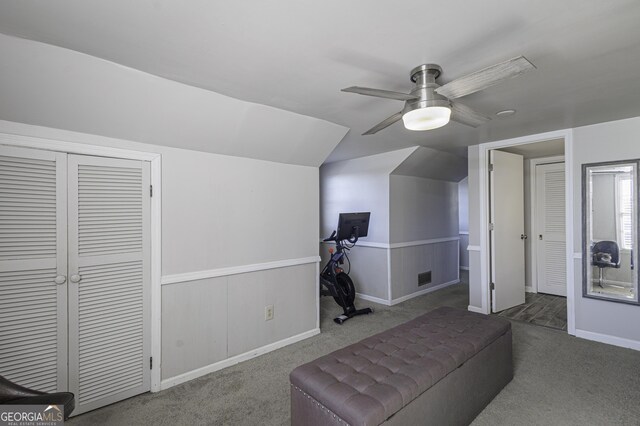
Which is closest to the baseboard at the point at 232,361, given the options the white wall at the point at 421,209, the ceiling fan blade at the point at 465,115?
the white wall at the point at 421,209

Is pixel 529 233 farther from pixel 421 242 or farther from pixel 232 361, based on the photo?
pixel 232 361

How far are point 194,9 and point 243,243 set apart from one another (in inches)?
77.2

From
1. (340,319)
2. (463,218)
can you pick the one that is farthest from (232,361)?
(463,218)

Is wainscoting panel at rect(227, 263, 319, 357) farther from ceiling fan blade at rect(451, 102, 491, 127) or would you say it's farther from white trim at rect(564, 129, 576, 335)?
white trim at rect(564, 129, 576, 335)

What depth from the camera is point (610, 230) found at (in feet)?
10.3

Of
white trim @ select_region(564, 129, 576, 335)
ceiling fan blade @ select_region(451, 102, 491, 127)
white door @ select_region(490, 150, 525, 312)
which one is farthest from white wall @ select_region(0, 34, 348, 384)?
white trim @ select_region(564, 129, 576, 335)

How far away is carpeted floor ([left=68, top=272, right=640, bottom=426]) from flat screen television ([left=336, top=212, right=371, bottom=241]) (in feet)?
4.40

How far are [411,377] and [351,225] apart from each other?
2498 millimetres

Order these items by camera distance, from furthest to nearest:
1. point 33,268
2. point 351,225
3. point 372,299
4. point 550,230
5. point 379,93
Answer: point 550,230 → point 372,299 → point 351,225 → point 33,268 → point 379,93

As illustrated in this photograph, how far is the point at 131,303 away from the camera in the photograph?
226 centimetres

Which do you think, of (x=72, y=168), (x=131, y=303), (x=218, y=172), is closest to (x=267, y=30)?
(x=218, y=172)

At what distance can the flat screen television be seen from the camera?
3908 mm

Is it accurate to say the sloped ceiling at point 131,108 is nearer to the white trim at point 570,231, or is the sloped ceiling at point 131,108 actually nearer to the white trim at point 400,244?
the white trim at point 400,244

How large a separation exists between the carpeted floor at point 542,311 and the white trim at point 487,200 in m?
0.31
